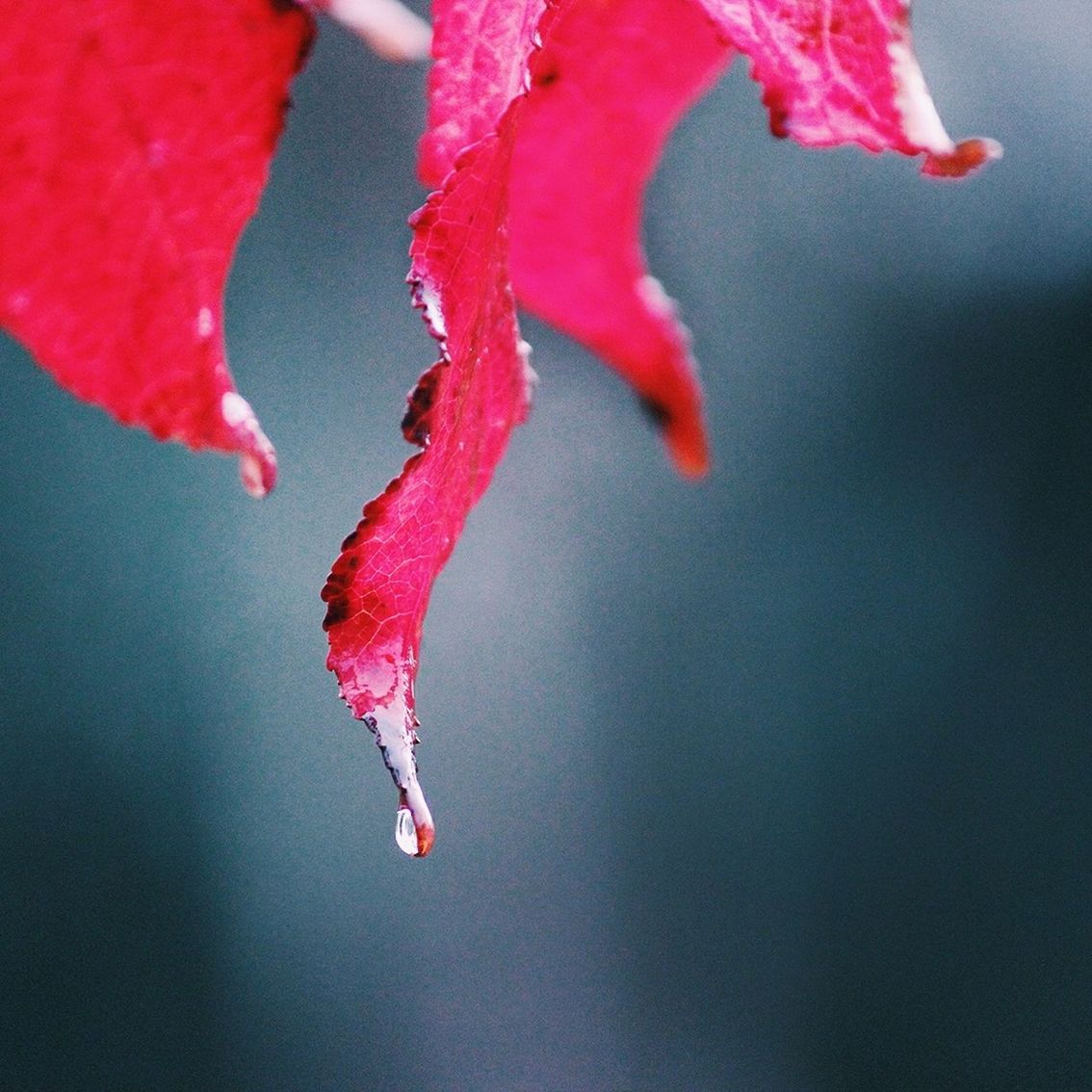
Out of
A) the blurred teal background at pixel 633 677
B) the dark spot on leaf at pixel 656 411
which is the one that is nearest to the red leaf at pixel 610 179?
the dark spot on leaf at pixel 656 411

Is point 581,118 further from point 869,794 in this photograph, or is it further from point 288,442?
point 869,794

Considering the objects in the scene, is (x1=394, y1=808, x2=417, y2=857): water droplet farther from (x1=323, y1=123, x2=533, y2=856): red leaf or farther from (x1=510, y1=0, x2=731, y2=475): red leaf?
(x1=510, y1=0, x2=731, y2=475): red leaf

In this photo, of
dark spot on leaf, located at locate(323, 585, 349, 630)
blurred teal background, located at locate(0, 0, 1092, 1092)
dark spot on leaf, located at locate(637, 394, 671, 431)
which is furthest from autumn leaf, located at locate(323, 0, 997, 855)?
blurred teal background, located at locate(0, 0, 1092, 1092)

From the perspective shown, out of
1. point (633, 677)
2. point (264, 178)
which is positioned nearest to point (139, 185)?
point (264, 178)

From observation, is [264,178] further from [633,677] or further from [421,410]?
[633,677]

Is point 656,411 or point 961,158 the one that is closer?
point 961,158

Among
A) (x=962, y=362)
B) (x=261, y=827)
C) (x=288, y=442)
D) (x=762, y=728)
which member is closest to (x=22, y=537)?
(x=288, y=442)
